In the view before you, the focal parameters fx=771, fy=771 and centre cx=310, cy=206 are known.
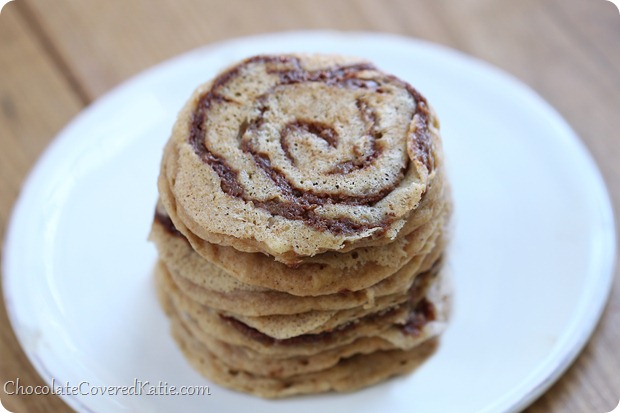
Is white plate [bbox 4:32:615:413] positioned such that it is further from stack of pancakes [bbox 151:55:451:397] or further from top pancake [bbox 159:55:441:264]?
top pancake [bbox 159:55:441:264]

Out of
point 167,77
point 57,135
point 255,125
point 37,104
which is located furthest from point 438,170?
point 37,104

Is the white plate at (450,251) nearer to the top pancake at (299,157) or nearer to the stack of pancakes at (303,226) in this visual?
the stack of pancakes at (303,226)

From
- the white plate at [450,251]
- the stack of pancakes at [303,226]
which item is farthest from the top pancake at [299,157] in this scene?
the white plate at [450,251]

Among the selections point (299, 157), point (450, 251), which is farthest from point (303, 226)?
point (450, 251)

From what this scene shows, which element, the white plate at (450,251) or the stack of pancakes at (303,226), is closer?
the stack of pancakes at (303,226)

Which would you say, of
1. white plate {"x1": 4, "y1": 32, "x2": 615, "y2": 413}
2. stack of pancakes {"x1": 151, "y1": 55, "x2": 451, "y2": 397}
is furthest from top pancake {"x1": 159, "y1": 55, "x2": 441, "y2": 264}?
white plate {"x1": 4, "y1": 32, "x2": 615, "y2": 413}

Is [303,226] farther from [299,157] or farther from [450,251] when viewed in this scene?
[450,251]
